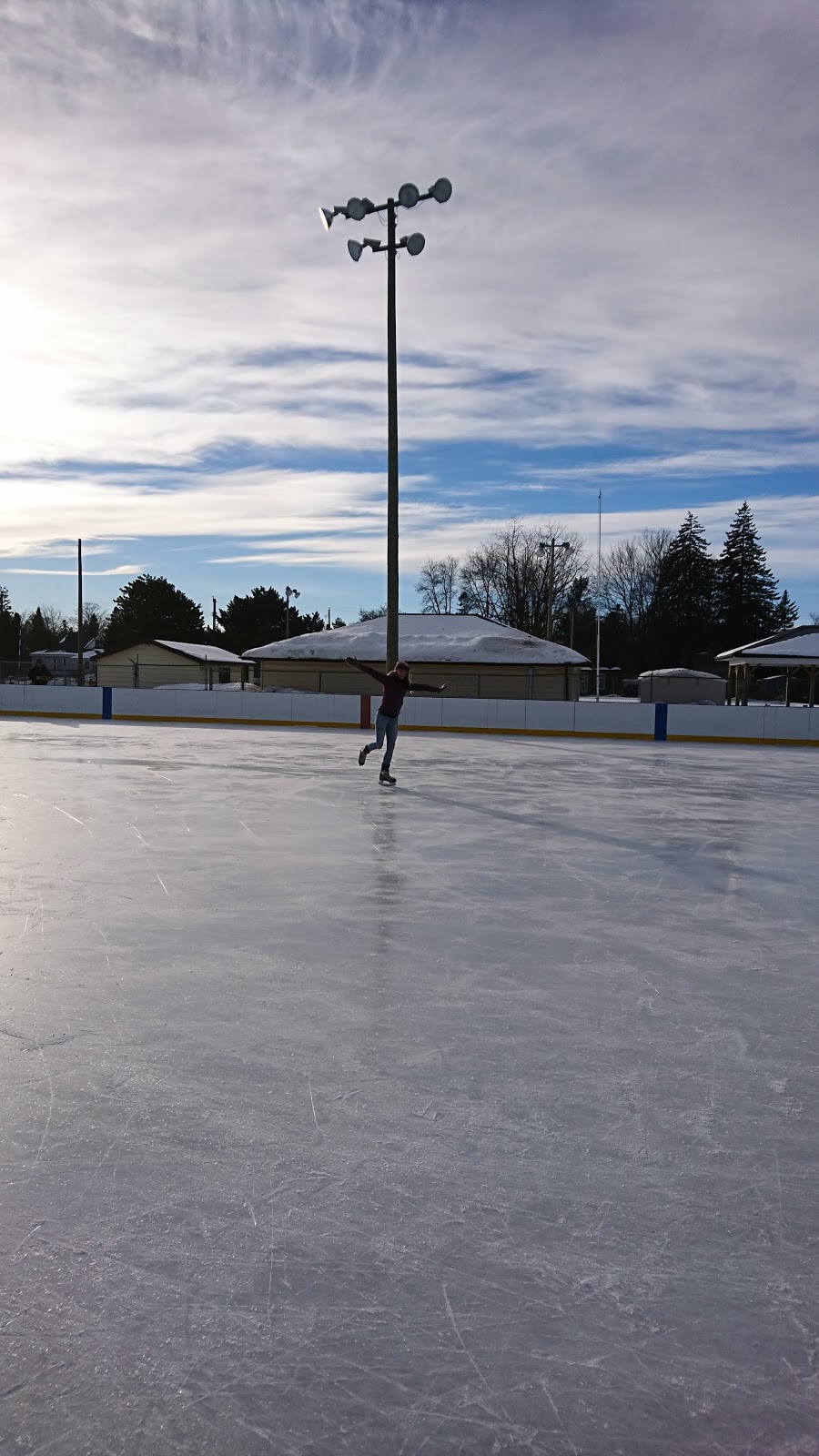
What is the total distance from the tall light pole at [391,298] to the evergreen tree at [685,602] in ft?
197

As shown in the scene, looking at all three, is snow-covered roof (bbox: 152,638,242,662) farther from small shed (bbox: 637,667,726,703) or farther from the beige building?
small shed (bbox: 637,667,726,703)

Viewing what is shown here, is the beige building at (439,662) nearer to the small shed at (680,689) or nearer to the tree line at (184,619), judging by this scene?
the small shed at (680,689)

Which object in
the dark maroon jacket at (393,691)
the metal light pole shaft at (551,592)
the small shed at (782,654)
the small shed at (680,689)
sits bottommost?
the dark maroon jacket at (393,691)

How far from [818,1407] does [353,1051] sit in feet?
6.90

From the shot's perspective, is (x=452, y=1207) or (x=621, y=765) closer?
(x=452, y=1207)

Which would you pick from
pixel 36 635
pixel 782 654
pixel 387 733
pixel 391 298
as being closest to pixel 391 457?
pixel 391 298

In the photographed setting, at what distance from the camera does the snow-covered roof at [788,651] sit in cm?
4153

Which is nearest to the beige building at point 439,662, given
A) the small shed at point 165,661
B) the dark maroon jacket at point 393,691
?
the small shed at point 165,661

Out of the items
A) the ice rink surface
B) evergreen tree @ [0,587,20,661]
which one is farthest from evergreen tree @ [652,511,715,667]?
the ice rink surface

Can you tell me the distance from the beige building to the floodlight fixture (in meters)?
21.0

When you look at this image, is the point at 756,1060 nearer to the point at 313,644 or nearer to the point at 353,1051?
the point at 353,1051

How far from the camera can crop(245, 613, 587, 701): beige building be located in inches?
1624

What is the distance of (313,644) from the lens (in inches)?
1745

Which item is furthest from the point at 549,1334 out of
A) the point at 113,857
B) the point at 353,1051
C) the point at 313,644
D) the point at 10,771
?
the point at 313,644
